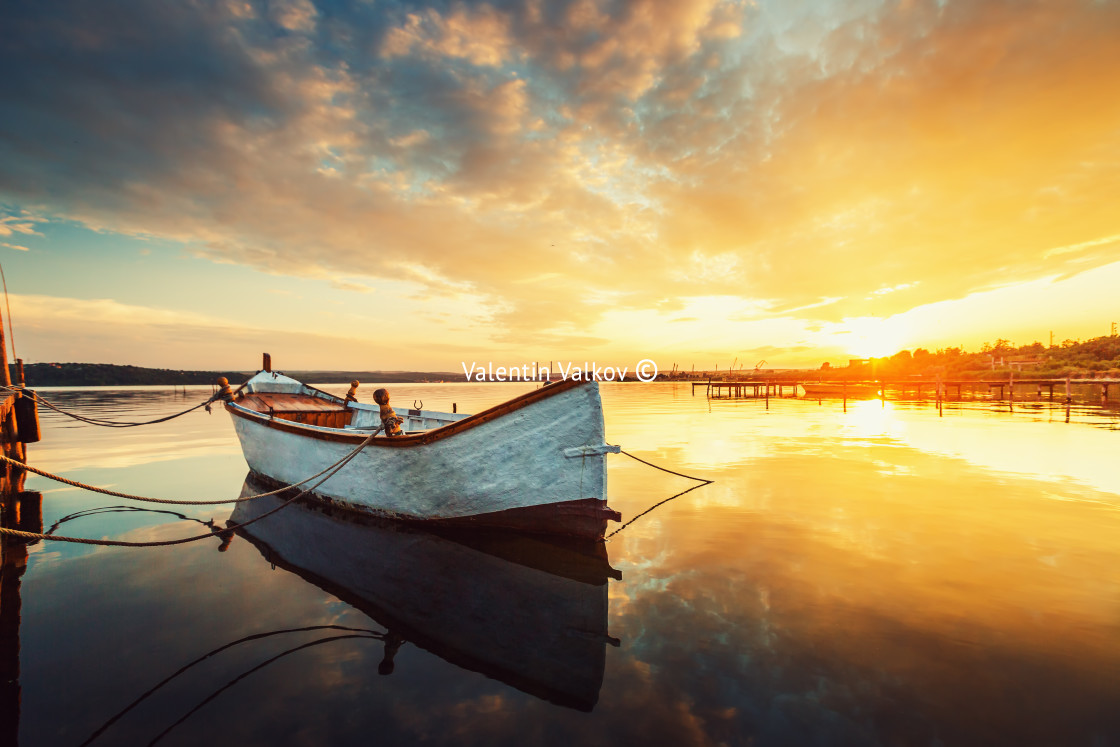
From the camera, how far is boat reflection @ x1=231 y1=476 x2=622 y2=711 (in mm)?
4316

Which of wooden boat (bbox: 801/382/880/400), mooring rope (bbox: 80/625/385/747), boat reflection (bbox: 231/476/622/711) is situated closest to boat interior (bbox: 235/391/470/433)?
boat reflection (bbox: 231/476/622/711)

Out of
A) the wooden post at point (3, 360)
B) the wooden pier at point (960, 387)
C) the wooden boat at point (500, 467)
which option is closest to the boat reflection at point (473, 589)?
the wooden boat at point (500, 467)

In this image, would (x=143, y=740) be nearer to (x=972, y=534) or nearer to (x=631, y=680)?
(x=631, y=680)

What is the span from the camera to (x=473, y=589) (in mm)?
5906

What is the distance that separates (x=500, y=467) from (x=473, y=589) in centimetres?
179

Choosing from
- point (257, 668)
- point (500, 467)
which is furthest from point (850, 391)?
point (257, 668)

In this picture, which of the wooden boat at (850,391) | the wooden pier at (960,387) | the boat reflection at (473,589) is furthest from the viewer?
the wooden boat at (850,391)

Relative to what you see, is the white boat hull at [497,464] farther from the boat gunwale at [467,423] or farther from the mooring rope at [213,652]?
the mooring rope at [213,652]

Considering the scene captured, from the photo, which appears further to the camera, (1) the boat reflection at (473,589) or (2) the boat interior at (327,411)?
(2) the boat interior at (327,411)

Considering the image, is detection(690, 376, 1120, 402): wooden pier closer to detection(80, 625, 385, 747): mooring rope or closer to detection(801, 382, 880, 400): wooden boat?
detection(801, 382, 880, 400): wooden boat

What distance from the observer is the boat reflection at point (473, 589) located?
14.2ft

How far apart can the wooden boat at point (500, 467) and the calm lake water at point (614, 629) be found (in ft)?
1.73

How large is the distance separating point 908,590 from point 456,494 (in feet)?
20.6

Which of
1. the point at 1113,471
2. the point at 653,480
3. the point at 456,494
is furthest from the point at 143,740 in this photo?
the point at 1113,471
